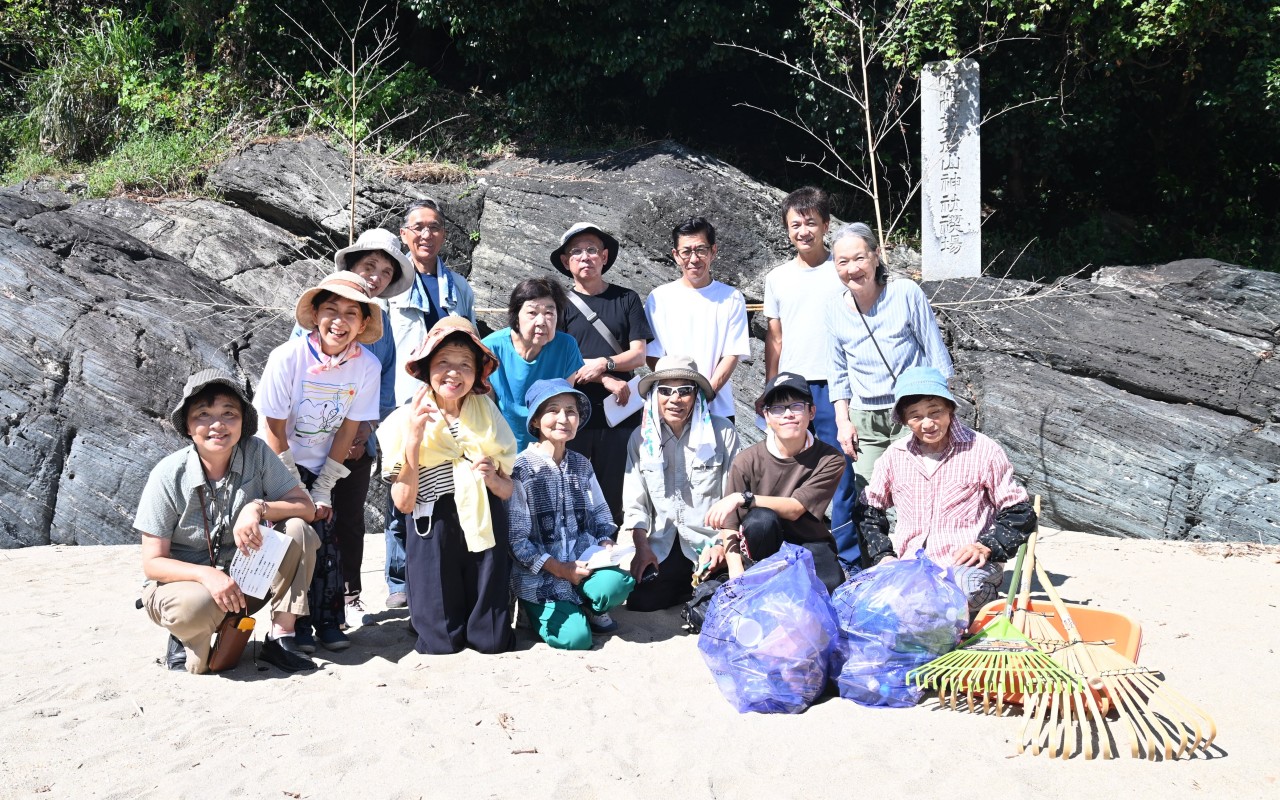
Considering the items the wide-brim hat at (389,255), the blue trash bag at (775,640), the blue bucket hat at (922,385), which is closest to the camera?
the blue trash bag at (775,640)

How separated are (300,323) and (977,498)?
293 cm

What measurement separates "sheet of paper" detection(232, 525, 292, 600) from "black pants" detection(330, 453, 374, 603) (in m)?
0.67

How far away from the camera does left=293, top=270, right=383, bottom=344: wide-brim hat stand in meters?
4.22

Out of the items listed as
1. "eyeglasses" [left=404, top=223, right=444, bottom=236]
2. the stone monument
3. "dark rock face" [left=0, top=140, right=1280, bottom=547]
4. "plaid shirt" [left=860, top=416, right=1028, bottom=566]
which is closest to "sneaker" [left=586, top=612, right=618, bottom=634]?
"plaid shirt" [left=860, top=416, right=1028, bottom=566]

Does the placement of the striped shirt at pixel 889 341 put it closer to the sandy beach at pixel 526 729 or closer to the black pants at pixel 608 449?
the black pants at pixel 608 449

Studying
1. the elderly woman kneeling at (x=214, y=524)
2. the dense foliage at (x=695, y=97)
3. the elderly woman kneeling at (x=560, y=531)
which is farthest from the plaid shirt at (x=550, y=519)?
the dense foliage at (x=695, y=97)

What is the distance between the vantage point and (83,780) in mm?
2984

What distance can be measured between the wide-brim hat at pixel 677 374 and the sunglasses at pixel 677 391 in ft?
0.14

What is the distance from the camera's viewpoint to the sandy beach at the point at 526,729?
9.65 ft

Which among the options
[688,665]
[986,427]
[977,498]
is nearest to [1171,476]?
[986,427]

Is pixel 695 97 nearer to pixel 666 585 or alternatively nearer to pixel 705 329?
pixel 705 329

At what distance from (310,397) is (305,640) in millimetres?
1010

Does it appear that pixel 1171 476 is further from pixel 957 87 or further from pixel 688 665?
pixel 688 665

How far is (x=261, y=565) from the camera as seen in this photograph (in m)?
3.81
